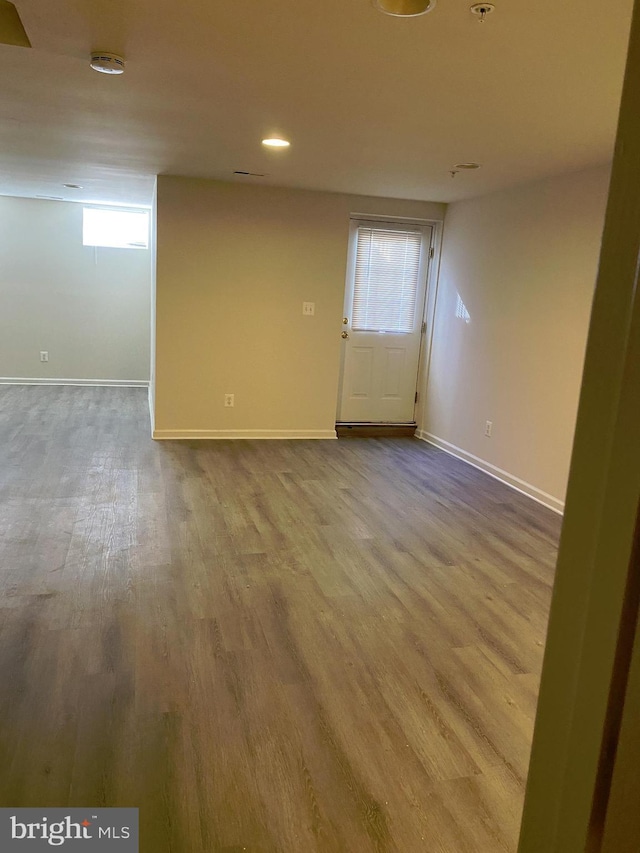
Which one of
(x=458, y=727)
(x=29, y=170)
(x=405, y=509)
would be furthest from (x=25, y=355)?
(x=458, y=727)

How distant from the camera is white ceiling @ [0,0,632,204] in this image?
2.07 metres

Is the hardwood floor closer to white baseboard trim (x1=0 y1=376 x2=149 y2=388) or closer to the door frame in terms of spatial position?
the door frame

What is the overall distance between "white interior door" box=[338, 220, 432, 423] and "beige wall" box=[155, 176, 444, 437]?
0.25 m

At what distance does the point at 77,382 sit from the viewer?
8086 millimetres

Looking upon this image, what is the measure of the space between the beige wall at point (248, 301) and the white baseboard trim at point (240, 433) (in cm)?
1

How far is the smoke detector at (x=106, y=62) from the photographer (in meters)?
2.49

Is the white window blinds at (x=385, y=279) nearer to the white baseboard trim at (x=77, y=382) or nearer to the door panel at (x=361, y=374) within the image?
the door panel at (x=361, y=374)

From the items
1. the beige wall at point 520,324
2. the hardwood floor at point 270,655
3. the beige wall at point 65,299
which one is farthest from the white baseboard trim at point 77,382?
the beige wall at point 520,324

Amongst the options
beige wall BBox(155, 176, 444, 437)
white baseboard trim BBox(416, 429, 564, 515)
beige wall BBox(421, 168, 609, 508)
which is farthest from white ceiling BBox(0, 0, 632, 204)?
white baseboard trim BBox(416, 429, 564, 515)

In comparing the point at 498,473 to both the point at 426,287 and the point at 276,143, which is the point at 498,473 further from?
the point at 276,143

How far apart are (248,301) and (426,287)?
1840 mm

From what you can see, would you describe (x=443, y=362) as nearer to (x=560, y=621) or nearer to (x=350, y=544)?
(x=350, y=544)

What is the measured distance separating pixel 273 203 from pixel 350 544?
11.2 ft

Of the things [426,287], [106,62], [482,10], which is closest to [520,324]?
[426,287]
